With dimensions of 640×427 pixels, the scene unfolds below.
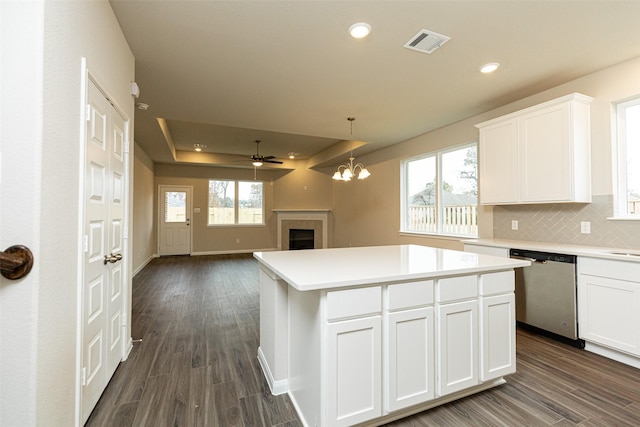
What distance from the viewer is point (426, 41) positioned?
7.64 ft

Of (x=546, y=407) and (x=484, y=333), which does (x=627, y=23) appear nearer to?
(x=484, y=333)

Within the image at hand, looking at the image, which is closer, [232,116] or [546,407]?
[546,407]

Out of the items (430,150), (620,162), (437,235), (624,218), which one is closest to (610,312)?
(624,218)

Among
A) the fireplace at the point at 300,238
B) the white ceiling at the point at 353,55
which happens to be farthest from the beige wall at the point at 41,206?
the fireplace at the point at 300,238

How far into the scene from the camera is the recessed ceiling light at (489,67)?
271 cm

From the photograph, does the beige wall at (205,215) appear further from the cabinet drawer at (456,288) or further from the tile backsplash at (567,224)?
the cabinet drawer at (456,288)

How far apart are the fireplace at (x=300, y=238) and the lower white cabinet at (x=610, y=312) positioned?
21.6 ft

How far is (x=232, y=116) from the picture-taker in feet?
13.4

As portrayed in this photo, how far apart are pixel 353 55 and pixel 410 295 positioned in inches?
81.0

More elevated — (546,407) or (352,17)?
(352,17)

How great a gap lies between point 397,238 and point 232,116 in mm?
3707

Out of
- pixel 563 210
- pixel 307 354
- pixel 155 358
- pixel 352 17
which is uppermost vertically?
pixel 352 17

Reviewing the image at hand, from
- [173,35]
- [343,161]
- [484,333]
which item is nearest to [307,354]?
[484,333]

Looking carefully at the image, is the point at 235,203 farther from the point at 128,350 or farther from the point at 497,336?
the point at 497,336
